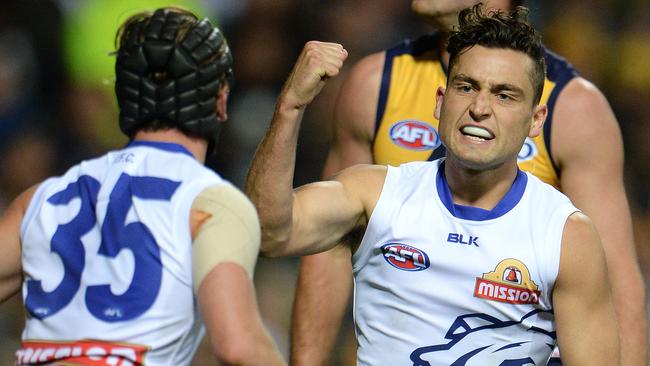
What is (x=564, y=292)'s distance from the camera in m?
3.80

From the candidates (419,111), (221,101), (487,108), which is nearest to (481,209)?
(487,108)

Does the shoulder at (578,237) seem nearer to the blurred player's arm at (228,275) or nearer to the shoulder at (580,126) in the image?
the shoulder at (580,126)

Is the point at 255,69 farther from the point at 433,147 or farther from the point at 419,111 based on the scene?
the point at 433,147

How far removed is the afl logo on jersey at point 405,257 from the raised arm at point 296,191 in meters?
0.16

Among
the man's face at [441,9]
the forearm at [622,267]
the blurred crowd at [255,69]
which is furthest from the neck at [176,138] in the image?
the blurred crowd at [255,69]

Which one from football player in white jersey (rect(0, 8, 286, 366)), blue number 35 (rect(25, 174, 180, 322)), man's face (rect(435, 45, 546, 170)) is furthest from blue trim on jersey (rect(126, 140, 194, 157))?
man's face (rect(435, 45, 546, 170))

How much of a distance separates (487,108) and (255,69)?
4463 millimetres

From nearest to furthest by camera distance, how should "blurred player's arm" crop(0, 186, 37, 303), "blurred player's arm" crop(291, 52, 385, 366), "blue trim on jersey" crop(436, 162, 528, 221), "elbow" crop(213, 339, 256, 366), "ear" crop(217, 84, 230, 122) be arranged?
"elbow" crop(213, 339, 256, 366) < "blurred player's arm" crop(0, 186, 37, 303) < "ear" crop(217, 84, 230, 122) < "blue trim on jersey" crop(436, 162, 528, 221) < "blurred player's arm" crop(291, 52, 385, 366)

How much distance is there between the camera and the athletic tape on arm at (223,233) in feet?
10.3

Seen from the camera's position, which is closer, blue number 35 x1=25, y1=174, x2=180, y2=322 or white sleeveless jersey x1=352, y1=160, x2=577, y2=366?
blue number 35 x1=25, y1=174, x2=180, y2=322

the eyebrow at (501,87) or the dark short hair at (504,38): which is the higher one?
the dark short hair at (504,38)

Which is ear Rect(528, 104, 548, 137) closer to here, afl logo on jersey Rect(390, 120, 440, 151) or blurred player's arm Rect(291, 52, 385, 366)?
afl logo on jersey Rect(390, 120, 440, 151)

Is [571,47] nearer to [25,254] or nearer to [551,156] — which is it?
[551,156]

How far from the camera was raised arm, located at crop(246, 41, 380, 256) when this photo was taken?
3.68 metres
